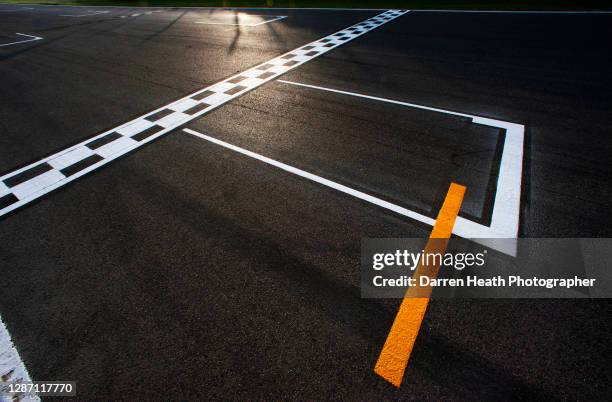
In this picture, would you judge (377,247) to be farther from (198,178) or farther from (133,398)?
(198,178)

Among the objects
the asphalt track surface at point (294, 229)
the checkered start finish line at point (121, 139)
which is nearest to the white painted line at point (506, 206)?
the asphalt track surface at point (294, 229)

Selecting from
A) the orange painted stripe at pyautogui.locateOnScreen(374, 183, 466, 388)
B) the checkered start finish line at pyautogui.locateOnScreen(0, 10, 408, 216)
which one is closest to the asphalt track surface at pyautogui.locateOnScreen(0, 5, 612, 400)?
the orange painted stripe at pyautogui.locateOnScreen(374, 183, 466, 388)

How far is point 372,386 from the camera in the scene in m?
1.83

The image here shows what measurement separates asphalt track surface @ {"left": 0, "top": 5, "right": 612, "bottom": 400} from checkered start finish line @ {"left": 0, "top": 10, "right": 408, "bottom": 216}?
245 mm

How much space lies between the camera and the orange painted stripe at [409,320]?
190cm

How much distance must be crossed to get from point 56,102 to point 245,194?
5.86 meters

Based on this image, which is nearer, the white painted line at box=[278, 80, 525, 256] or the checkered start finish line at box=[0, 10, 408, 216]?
the white painted line at box=[278, 80, 525, 256]

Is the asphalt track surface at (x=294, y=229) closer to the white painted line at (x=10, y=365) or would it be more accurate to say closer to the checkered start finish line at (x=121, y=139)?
the white painted line at (x=10, y=365)

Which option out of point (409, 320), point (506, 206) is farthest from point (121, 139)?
point (506, 206)

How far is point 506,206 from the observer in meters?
→ 3.04

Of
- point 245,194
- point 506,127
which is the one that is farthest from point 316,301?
point 506,127

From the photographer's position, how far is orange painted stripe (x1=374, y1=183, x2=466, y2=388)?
1902 mm

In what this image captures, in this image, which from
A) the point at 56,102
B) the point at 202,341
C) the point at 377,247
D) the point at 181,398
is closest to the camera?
the point at 181,398

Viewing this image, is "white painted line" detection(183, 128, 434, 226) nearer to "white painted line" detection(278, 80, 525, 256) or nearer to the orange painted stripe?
the orange painted stripe
